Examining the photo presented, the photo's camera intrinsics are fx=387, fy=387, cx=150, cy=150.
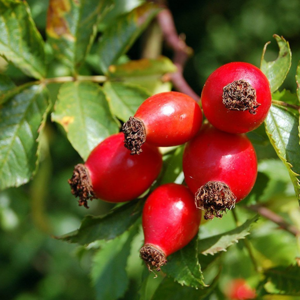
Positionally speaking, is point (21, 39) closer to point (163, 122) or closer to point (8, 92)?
point (8, 92)

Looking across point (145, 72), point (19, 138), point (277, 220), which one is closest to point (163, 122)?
point (19, 138)

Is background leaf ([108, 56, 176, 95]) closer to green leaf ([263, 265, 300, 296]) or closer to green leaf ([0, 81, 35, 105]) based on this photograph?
green leaf ([0, 81, 35, 105])

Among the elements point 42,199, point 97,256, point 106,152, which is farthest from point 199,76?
point 106,152

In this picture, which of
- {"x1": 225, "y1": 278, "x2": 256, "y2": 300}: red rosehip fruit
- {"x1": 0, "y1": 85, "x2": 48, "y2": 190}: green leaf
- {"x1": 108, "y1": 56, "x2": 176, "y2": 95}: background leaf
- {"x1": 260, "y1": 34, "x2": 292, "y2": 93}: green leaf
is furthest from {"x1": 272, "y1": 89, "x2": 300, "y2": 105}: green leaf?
{"x1": 225, "y1": 278, "x2": 256, "y2": 300}: red rosehip fruit

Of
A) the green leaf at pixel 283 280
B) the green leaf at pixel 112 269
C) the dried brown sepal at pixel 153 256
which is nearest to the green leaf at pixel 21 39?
the green leaf at pixel 112 269

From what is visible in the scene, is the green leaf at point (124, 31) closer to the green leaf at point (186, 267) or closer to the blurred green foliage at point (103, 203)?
the blurred green foliage at point (103, 203)

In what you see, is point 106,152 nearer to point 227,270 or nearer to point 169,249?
point 169,249
